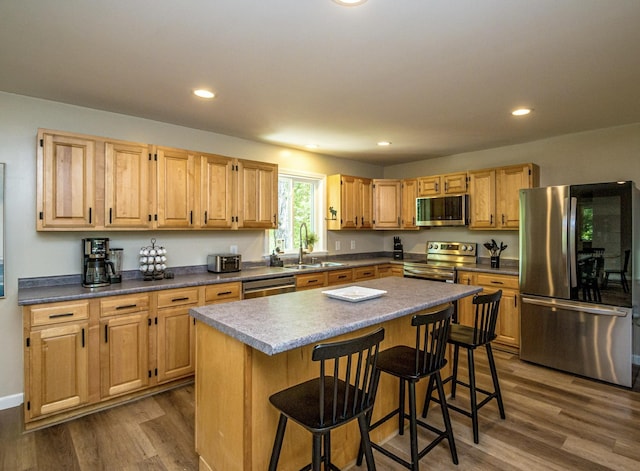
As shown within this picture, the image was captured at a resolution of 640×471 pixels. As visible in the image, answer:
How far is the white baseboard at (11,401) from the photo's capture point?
2764mm

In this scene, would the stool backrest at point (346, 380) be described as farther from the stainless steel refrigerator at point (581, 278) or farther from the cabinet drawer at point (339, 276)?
the stainless steel refrigerator at point (581, 278)

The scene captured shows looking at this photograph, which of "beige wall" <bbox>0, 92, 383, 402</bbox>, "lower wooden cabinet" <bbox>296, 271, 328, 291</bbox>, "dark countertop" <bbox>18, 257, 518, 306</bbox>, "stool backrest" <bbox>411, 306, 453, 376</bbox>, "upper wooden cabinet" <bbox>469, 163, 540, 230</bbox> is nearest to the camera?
"stool backrest" <bbox>411, 306, 453, 376</bbox>

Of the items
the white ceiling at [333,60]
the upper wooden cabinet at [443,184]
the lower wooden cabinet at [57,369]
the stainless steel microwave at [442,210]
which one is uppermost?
the white ceiling at [333,60]

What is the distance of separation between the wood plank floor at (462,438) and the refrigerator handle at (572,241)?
102 centimetres

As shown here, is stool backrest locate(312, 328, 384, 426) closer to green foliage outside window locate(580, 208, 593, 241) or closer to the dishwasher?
the dishwasher

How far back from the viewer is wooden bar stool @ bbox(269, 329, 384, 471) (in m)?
1.37

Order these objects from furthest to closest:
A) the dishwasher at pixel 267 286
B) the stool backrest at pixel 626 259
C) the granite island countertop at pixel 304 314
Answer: the dishwasher at pixel 267 286 → the stool backrest at pixel 626 259 → the granite island countertop at pixel 304 314

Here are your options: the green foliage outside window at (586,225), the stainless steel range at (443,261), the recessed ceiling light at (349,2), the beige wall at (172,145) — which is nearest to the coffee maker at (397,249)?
the beige wall at (172,145)

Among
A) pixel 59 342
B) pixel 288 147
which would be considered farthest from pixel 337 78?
pixel 59 342

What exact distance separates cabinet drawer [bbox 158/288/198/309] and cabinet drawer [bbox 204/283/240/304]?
11cm

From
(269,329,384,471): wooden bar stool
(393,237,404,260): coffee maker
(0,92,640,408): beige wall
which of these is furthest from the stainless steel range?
(269,329,384,471): wooden bar stool

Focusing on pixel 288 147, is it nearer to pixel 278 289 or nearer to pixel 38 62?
pixel 278 289

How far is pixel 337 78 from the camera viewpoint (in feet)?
8.38

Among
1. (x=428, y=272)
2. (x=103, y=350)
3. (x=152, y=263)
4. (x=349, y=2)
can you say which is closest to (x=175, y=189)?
(x=152, y=263)
